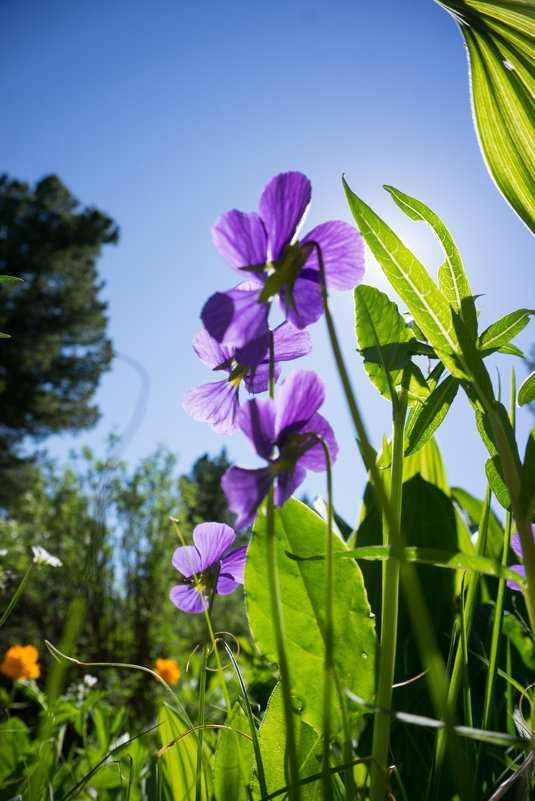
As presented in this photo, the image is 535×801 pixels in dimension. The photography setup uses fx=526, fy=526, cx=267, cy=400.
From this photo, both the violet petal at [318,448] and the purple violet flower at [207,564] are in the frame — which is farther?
the purple violet flower at [207,564]

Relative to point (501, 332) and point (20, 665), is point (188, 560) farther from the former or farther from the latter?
point (20, 665)

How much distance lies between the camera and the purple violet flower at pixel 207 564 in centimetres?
45

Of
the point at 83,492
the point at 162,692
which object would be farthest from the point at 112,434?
the point at 162,692

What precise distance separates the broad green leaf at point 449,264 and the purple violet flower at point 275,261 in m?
0.11

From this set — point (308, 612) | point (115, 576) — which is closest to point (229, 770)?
point (308, 612)

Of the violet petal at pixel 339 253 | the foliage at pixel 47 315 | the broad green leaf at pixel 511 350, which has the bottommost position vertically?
the broad green leaf at pixel 511 350

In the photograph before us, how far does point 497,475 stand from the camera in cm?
45

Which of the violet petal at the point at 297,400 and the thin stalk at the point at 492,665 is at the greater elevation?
the violet petal at the point at 297,400

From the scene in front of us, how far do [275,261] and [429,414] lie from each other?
0.19 metres

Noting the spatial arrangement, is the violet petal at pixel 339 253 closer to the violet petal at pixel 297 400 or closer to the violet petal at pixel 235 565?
the violet petal at pixel 297 400

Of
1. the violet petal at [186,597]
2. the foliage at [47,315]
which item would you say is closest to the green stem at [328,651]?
Result: the violet petal at [186,597]

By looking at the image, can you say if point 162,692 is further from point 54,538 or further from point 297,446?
point 297,446

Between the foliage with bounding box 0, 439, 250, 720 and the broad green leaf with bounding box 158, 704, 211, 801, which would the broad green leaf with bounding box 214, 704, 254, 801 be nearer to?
the broad green leaf with bounding box 158, 704, 211, 801

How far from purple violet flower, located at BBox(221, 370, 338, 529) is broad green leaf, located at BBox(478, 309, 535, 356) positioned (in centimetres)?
21
